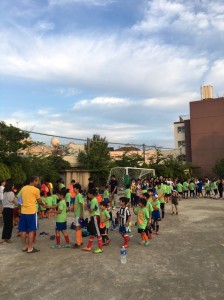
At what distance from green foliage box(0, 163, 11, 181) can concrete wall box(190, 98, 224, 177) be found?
115 feet

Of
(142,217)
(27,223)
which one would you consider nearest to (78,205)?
(27,223)

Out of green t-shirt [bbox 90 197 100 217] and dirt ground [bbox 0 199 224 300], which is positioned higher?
green t-shirt [bbox 90 197 100 217]

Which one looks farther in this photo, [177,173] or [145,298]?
[177,173]

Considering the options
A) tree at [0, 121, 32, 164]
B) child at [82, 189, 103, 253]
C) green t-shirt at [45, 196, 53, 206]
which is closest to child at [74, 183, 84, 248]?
child at [82, 189, 103, 253]

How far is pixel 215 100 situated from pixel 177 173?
16.3m

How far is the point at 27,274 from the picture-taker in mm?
6117

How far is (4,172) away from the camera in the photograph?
646 inches

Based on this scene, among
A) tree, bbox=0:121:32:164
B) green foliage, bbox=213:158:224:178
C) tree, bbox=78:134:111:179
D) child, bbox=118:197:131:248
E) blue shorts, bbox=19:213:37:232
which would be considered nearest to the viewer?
blue shorts, bbox=19:213:37:232

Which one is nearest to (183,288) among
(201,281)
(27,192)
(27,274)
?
(201,281)

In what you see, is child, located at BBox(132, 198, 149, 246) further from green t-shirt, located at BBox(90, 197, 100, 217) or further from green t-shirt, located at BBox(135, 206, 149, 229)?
green t-shirt, located at BBox(90, 197, 100, 217)

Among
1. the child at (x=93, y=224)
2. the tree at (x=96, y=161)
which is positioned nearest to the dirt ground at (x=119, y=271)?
the child at (x=93, y=224)

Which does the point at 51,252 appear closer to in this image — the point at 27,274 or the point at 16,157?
the point at 27,274

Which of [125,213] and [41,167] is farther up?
[41,167]

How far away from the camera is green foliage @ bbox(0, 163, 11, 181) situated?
52.9ft
